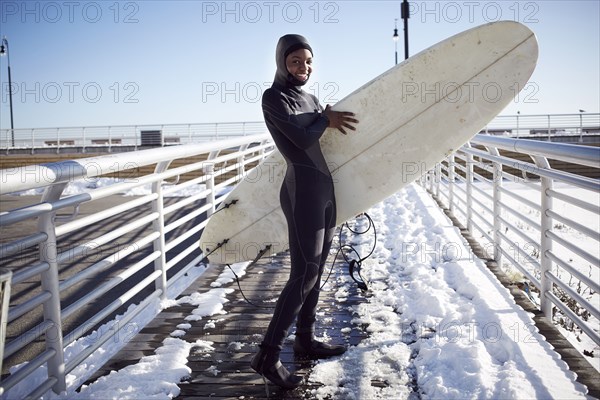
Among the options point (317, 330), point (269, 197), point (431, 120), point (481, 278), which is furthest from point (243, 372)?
point (481, 278)

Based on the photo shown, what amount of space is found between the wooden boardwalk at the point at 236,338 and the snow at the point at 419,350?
48 millimetres

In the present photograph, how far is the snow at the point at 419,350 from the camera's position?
204cm

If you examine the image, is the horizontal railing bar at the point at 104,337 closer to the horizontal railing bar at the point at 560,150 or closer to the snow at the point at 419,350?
the snow at the point at 419,350

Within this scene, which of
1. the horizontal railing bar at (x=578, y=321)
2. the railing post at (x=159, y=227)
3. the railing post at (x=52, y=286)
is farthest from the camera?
the railing post at (x=159, y=227)

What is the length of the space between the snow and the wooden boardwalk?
5cm

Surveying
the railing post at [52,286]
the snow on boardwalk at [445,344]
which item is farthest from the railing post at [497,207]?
the railing post at [52,286]

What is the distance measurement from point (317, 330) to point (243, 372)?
65 centimetres

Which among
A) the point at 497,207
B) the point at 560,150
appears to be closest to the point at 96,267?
the point at 560,150

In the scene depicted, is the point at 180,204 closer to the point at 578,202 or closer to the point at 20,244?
the point at 20,244

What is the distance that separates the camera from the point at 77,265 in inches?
183

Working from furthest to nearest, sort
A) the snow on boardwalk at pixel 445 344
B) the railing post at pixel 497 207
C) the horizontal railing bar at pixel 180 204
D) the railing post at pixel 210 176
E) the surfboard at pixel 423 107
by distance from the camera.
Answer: the railing post at pixel 210 176 < the railing post at pixel 497 207 < the horizontal railing bar at pixel 180 204 < the surfboard at pixel 423 107 < the snow on boardwalk at pixel 445 344

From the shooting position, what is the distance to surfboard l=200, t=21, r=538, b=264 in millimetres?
2641

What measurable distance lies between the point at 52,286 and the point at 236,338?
1.12m

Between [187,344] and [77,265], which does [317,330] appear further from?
[77,265]
